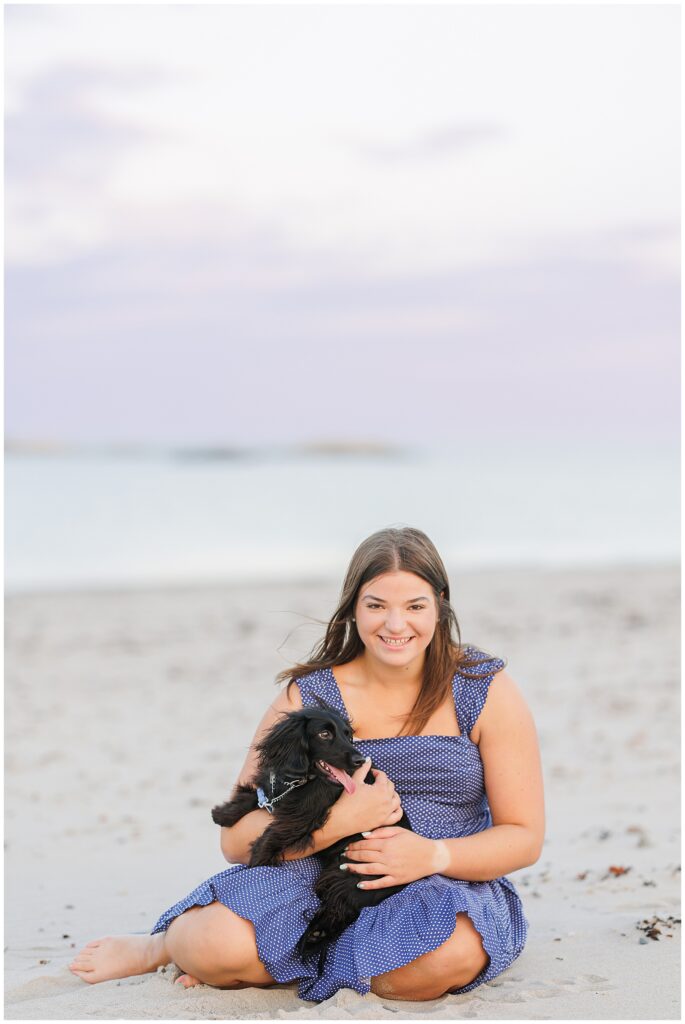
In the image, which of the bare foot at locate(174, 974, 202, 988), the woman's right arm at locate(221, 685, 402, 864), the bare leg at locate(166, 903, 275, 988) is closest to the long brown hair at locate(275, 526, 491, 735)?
the woman's right arm at locate(221, 685, 402, 864)

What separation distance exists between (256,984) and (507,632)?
7767 mm

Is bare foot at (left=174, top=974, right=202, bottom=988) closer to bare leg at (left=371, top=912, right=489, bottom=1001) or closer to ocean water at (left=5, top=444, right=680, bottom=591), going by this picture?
bare leg at (left=371, top=912, right=489, bottom=1001)

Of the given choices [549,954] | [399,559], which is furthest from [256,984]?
[399,559]

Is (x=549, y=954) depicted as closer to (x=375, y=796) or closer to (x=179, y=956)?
(x=375, y=796)

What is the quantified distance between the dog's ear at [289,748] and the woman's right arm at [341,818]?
18 centimetres

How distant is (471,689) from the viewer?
4.00 metres

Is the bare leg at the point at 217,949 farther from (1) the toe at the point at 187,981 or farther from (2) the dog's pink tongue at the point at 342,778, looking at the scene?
(2) the dog's pink tongue at the point at 342,778

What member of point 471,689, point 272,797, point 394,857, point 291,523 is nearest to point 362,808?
point 394,857

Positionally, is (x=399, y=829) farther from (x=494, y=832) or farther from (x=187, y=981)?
(x=187, y=981)

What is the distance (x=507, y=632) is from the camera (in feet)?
37.0

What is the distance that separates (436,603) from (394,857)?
85 cm

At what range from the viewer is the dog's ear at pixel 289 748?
3561 mm

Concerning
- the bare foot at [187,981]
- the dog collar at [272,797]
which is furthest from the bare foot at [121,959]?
the dog collar at [272,797]

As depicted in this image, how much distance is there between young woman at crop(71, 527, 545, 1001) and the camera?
3613 mm
